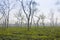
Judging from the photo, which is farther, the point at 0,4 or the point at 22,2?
the point at 0,4

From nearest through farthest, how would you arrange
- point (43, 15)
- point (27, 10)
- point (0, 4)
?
point (27, 10), point (0, 4), point (43, 15)

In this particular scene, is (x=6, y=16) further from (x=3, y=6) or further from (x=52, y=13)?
(x=52, y=13)

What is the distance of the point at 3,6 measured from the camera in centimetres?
5844

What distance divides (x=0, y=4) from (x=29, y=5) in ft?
51.8

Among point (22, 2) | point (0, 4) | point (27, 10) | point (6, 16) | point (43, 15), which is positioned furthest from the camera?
point (43, 15)

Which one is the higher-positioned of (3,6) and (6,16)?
(3,6)

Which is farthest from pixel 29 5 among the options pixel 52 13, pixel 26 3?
pixel 52 13

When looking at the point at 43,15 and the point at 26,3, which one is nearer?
the point at 26,3

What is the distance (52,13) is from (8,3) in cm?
4445

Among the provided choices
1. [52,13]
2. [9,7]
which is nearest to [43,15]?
[52,13]

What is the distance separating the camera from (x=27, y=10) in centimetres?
5019

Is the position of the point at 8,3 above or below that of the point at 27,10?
above

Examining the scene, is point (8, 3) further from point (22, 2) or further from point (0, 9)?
point (22, 2)

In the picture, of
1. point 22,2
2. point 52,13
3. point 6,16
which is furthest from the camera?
point 52,13
